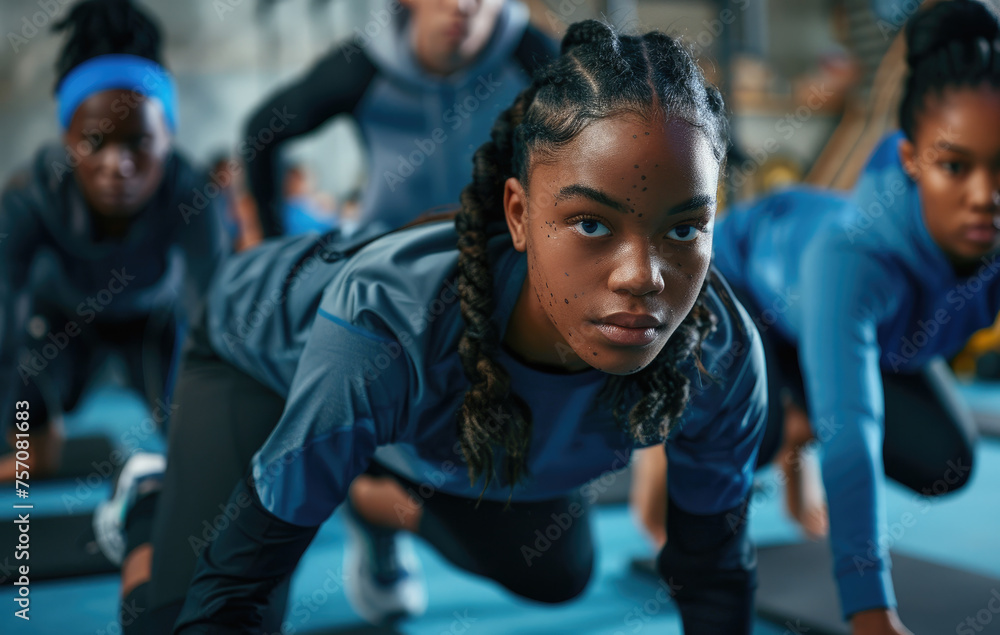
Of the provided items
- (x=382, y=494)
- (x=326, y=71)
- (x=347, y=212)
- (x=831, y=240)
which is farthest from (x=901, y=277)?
(x=347, y=212)

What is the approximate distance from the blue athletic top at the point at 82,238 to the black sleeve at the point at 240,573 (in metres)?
1.09

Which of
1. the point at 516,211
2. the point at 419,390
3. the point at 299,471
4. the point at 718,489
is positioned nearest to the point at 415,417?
the point at 419,390

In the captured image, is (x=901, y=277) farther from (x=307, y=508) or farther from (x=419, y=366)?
(x=307, y=508)

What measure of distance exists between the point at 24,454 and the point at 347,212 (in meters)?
2.78

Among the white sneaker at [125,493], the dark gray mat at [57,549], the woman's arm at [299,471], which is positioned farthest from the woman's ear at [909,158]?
the dark gray mat at [57,549]

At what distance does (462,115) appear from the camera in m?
1.74

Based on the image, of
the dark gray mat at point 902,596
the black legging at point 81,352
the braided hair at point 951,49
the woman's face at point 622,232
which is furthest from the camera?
the black legging at point 81,352

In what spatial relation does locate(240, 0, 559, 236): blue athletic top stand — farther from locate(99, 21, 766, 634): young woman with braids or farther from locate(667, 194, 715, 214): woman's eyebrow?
locate(667, 194, 715, 214): woman's eyebrow

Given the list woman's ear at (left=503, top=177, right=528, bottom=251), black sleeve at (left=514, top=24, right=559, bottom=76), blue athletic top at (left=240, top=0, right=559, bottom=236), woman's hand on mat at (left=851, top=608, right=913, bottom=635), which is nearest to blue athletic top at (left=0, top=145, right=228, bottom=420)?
blue athletic top at (left=240, top=0, right=559, bottom=236)

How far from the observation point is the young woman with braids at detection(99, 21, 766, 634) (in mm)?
804

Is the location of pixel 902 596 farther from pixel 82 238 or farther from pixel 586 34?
pixel 82 238

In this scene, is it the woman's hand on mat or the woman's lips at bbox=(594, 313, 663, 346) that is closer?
the woman's lips at bbox=(594, 313, 663, 346)

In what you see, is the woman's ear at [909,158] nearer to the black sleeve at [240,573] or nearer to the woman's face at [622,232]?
the woman's face at [622,232]

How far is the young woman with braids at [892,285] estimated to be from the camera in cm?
118
